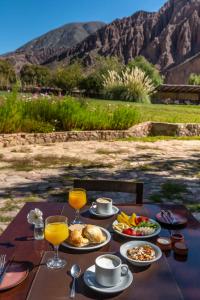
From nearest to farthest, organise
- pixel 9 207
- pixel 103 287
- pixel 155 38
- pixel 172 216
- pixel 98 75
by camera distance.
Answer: pixel 103 287 → pixel 172 216 → pixel 9 207 → pixel 98 75 → pixel 155 38

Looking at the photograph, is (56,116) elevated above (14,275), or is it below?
above

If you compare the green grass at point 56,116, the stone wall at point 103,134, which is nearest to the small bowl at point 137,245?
the stone wall at point 103,134

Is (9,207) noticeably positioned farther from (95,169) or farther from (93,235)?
(93,235)

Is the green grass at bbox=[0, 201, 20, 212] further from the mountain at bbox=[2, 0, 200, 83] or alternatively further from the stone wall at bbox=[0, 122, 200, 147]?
the mountain at bbox=[2, 0, 200, 83]

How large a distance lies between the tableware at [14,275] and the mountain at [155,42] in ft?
272

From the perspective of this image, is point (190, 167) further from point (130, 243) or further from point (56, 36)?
point (56, 36)

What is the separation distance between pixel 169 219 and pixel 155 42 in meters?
108

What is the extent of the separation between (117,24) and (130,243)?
134 metres

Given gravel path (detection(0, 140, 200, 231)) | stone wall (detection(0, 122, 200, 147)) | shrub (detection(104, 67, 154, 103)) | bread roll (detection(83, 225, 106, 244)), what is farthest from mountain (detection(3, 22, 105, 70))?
bread roll (detection(83, 225, 106, 244))

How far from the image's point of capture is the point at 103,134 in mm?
9539

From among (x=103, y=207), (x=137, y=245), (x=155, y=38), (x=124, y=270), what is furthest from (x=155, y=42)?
(x=124, y=270)

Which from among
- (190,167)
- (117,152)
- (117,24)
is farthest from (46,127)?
(117,24)

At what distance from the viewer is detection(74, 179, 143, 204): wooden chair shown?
8.46ft

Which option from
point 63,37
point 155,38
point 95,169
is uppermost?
point 63,37
